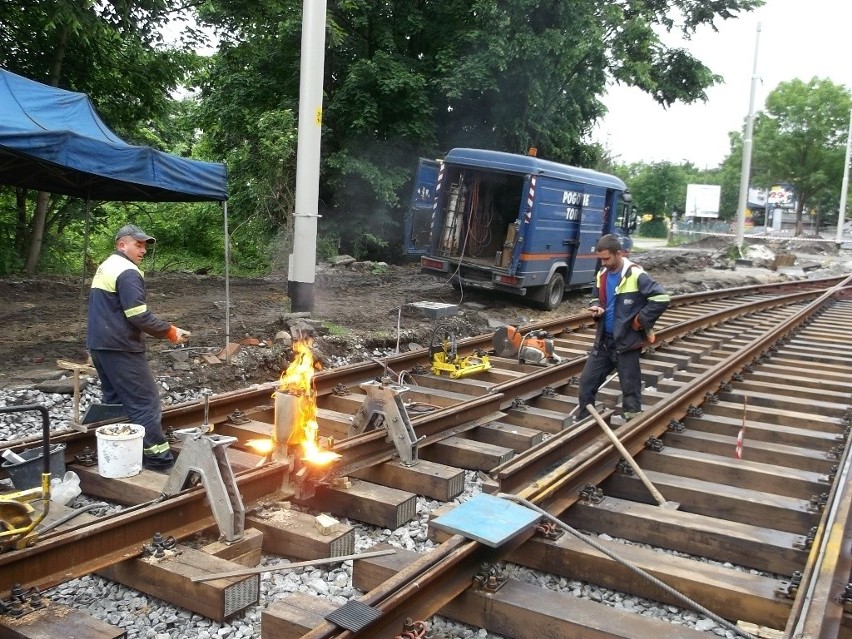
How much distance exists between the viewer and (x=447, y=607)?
11.9 ft

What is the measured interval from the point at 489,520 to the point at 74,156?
256 inches

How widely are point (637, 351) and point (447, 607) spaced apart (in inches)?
146

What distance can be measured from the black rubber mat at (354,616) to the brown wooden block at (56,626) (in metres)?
1.00

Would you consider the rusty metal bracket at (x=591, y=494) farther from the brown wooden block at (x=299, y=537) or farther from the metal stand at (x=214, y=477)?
the metal stand at (x=214, y=477)

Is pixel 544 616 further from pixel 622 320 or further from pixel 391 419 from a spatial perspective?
pixel 622 320

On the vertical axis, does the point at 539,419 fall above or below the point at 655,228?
below

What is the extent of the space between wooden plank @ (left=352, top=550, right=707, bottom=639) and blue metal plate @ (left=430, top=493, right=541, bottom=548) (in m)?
0.25

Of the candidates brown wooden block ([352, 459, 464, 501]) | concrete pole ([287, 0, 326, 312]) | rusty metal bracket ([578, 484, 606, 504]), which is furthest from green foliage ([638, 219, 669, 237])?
rusty metal bracket ([578, 484, 606, 504])

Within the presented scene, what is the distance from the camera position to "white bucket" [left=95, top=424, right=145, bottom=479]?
4.95 metres

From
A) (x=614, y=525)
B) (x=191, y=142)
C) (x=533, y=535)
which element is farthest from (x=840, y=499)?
(x=191, y=142)

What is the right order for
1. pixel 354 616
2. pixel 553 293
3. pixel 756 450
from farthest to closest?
pixel 553 293
pixel 756 450
pixel 354 616

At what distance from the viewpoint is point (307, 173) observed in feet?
35.3

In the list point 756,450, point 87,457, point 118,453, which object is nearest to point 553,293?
point 756,450

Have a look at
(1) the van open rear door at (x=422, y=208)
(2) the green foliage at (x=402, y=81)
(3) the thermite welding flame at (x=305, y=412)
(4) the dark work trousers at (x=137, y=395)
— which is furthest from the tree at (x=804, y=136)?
(4) the dark work trousers at (x=137, y=395)
